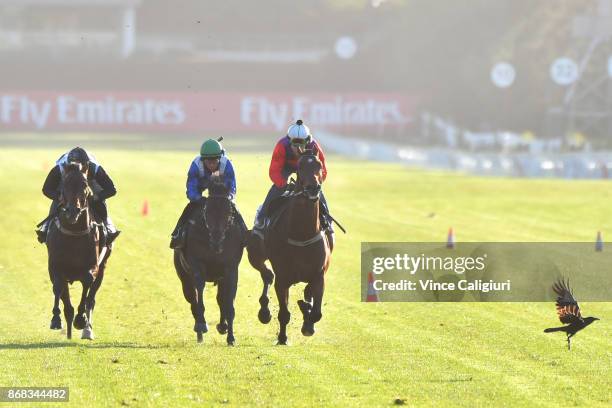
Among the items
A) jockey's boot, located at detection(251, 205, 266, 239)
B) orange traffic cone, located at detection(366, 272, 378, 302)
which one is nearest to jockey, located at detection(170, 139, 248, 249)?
jockey's boot, located at detection(251, 205, 266, 239)

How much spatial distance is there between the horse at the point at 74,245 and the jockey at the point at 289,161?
2.21m

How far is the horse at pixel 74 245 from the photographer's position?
17.2m

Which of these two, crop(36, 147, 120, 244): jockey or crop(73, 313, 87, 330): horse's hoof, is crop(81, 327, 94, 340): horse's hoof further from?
crop(36, 147, 120, 244): jockey

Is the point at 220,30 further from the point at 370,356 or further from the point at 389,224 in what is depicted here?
the point at 370,356

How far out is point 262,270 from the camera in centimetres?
1964

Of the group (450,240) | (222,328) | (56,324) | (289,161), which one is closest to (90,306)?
(56,324)

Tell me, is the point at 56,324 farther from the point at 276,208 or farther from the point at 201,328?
the point at 276,208

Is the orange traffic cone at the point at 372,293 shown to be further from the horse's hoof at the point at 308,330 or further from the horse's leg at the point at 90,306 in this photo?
the horse's leg at the point at 90,306

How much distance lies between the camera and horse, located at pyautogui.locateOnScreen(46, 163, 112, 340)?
17.2 meters

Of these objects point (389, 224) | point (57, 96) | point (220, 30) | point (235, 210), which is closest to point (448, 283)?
point (235, 210)

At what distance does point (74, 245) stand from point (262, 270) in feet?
9.58

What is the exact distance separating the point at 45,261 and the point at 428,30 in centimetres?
7818

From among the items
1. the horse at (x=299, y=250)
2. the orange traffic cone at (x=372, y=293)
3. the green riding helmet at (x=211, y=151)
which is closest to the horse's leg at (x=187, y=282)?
the horse at (x=299, y=250)

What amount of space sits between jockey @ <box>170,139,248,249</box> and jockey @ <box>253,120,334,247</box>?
585 millimetres
